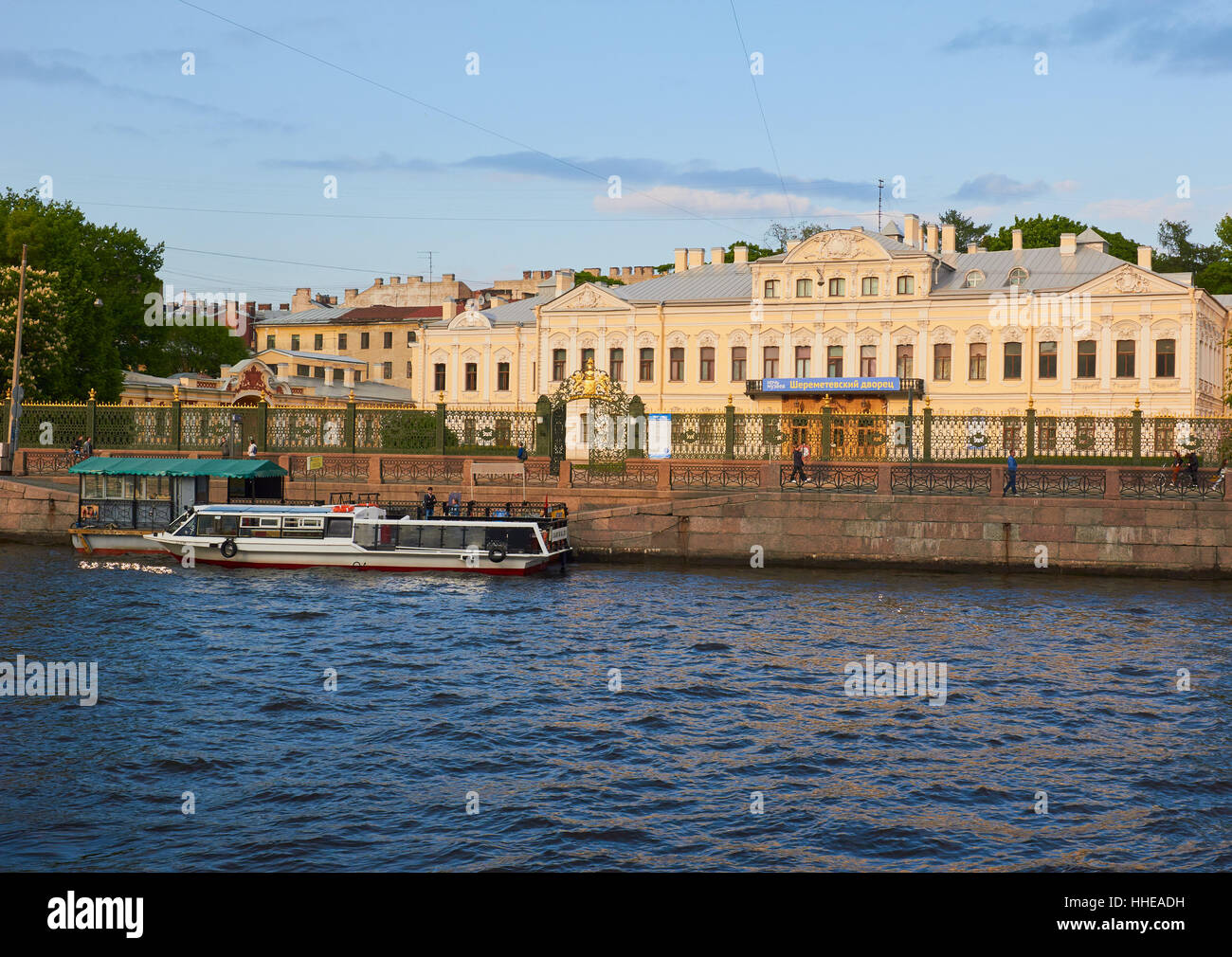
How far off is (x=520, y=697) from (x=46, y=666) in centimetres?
695

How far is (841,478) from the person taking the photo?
3156cm

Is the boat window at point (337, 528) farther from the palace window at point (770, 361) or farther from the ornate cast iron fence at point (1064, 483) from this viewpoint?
the palace window at point (770, 361)

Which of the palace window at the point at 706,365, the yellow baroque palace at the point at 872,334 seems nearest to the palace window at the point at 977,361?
the yellow baroque palace at the point at 872,334

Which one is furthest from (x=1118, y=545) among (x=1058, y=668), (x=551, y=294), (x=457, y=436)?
(x=551, y=294)

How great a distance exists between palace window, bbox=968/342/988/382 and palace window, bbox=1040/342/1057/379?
2.37 meters

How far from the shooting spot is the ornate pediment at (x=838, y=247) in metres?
54.2

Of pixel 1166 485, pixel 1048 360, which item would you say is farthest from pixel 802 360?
pixel 1166 485

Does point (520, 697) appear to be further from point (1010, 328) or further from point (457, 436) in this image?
point (1010, 328)

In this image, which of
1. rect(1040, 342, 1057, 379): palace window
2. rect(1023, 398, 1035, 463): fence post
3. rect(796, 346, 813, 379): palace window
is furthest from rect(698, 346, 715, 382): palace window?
rect(1023, 398, 1035, 463): fence post

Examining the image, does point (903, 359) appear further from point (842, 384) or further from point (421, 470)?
point (421, 470)

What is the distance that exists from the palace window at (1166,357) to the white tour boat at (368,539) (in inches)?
1256

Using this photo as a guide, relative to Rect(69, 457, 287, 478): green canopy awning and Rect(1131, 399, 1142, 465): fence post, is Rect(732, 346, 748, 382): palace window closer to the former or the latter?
Rect(1131, 399, 1142, 465): fence post

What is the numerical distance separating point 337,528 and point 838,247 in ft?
109

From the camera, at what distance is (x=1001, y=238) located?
73688 millimetres
